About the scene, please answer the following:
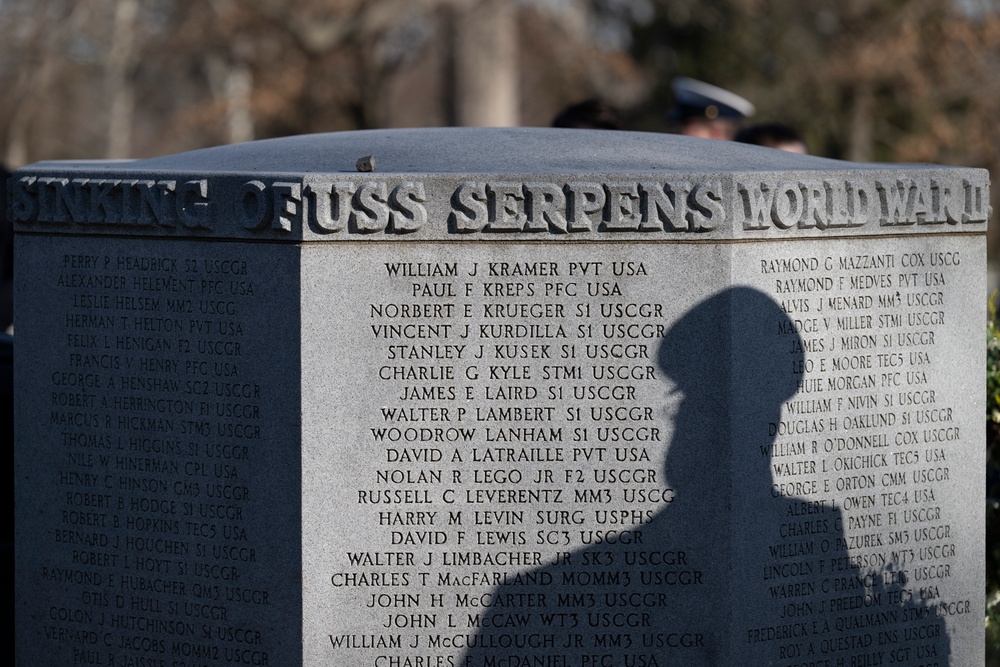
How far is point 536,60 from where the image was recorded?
2547 centimetres

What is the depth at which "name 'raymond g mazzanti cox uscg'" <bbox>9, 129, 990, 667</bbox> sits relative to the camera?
444 cm

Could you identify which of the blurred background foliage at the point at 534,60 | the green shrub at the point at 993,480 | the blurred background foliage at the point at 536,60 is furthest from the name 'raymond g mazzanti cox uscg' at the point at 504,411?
the blurred background foliage at the point at 536,60

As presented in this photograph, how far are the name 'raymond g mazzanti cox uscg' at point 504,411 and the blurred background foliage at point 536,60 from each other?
14401 millimetres

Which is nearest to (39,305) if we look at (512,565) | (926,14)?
(512,565)

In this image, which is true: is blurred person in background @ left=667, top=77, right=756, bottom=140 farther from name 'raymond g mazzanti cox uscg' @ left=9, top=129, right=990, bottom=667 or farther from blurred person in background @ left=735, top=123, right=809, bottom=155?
name 'raymond g mazzanti cox uscg' @ left=9, top=129, right=990, bottom=667

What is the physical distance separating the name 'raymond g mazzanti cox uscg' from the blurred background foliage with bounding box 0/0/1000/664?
14.4 meters

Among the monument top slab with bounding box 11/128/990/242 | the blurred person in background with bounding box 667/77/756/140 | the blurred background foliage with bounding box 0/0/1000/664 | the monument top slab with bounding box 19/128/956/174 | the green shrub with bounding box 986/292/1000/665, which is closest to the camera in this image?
the monument top slab with bounding box 11/128/990/242

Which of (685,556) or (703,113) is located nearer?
(685,556)

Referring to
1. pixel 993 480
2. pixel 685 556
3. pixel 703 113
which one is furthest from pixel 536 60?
pixel 685 556

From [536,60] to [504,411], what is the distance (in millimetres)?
21703

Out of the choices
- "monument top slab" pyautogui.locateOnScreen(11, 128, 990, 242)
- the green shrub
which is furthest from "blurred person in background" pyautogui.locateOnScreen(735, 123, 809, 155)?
"monument top slab" pyautogui.locateOnScreen(11, 128, 990, 242)

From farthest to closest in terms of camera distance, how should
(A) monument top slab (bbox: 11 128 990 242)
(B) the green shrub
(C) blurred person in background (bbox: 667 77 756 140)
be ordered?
(C) blurred person in background (bbox: 667 77 756 140)
(B) the green shrub
(A) monument top slab (bbox: 11 128 990 242)

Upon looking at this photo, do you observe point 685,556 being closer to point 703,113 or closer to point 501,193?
point 501,193

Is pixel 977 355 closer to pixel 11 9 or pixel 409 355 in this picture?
pixel 409 355
